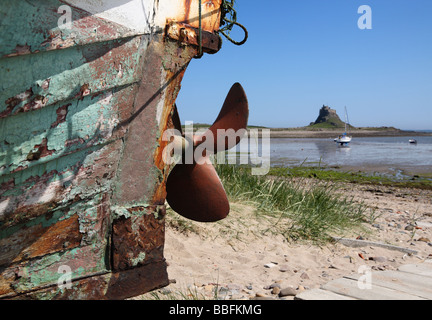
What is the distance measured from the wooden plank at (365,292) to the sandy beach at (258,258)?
0.89 feet

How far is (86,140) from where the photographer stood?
1.98m

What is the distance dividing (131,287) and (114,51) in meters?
1.35

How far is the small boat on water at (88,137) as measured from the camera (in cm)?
175

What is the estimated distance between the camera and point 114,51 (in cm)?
200

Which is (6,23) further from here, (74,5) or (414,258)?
(414,258)

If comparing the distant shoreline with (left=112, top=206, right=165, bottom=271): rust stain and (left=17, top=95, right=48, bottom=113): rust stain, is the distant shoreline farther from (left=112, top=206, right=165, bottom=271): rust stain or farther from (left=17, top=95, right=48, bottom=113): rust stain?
(left=17, top=95, right=48, bottom=113): rust stain

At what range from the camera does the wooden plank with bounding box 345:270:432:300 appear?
2.71 metres

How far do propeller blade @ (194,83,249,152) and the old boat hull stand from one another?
0.48 meters

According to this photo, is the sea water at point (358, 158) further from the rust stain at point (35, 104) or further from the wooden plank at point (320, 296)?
the rust stain at point (35, 104)

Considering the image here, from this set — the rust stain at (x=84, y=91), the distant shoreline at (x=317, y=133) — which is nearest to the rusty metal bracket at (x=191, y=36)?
the rust stain at (x=84, y=91)

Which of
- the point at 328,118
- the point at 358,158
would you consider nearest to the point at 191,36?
the point at 358,158
